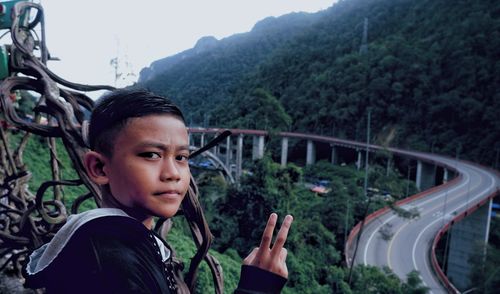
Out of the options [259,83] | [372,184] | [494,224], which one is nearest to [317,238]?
[372,184]

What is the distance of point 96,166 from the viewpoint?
33.4 inches

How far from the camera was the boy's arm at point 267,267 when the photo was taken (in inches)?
31.5

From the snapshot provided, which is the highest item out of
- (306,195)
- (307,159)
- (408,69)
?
(408,69)

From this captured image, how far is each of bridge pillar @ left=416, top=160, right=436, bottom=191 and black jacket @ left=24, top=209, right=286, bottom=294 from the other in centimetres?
3553

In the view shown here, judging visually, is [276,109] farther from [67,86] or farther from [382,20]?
[382,20]

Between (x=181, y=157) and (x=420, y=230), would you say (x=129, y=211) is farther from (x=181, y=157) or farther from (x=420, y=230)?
(x=420, y=230)

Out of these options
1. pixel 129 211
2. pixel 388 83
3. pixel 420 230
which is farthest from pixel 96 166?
pixel 388 83

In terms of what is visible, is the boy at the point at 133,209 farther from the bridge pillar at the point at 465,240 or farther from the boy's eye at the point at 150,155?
the bridge pillar at the point at 465,240

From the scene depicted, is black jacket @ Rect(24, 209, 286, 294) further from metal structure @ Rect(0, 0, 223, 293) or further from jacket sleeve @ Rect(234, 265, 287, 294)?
metal structure @ Rect(0, 0, 223, 293)

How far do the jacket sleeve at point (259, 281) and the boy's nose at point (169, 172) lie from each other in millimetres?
262

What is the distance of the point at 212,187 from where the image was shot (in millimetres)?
15805

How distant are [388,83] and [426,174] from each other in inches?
617

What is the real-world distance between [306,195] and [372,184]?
8536 mm

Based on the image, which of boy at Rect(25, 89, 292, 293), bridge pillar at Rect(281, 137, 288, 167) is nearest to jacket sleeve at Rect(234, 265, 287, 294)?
boy at Rect(25, 89, 292, 293)
